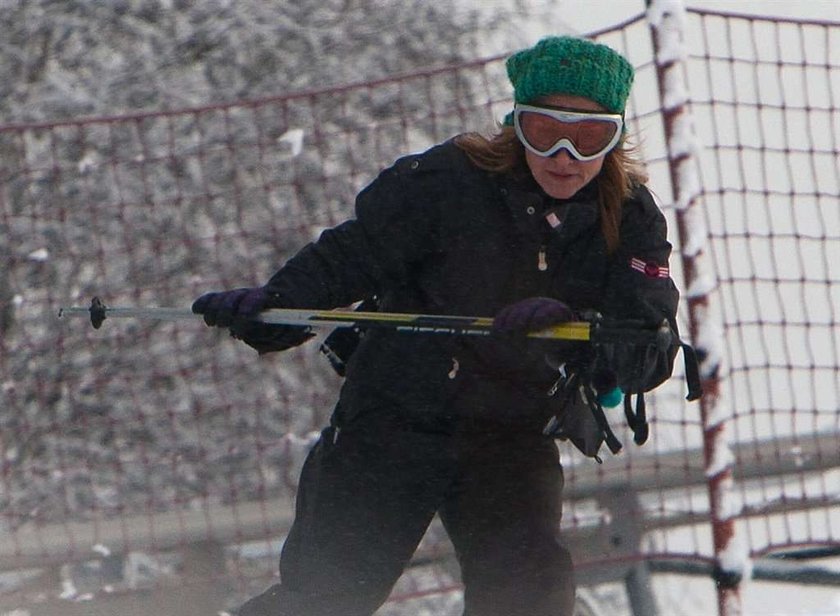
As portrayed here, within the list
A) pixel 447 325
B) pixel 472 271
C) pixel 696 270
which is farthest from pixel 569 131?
pixel 696 270

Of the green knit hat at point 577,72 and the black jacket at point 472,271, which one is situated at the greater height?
the green knit hat at point 577,72

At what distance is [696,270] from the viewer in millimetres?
4469

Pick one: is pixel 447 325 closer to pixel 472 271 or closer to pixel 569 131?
pixel 472 271

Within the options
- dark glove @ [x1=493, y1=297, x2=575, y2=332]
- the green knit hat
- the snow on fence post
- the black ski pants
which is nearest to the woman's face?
the green knit hat

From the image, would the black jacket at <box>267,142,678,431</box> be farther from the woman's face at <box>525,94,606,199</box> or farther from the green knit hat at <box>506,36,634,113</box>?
the green knit hat at <box>506,36,634,113</box>

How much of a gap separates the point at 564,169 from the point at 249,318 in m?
0.66

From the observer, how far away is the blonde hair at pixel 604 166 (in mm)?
3162

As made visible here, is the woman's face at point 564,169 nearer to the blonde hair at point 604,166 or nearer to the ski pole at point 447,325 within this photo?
the blonde hair at point 604,166

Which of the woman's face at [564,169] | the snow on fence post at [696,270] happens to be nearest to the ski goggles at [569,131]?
the woman's face at [564,169]

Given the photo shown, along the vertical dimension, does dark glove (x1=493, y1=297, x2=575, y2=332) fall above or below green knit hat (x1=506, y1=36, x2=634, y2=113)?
below

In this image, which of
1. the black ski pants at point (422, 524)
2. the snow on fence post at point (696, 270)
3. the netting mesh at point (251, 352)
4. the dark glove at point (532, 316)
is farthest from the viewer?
the netting mesh at point (251, 352)

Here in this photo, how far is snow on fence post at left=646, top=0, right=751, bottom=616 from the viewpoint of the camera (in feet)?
14.6

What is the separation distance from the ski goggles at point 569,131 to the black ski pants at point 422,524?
0.56 meters

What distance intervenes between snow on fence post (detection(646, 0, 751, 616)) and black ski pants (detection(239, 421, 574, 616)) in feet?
4.26
